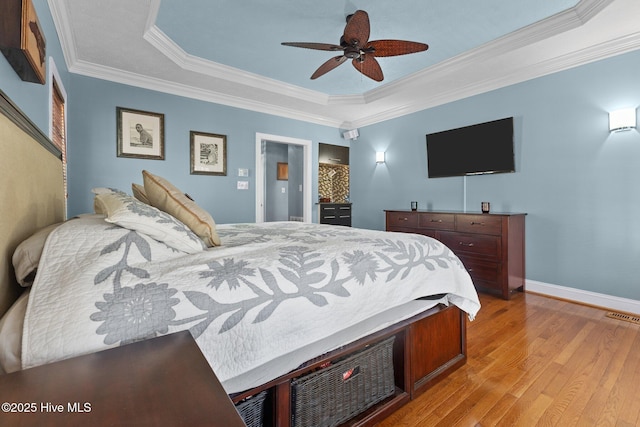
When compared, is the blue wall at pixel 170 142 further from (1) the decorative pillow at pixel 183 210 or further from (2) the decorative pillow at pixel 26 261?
(2) the decorative pillow at pixel 26 261

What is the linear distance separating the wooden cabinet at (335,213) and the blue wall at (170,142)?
129 centimetres

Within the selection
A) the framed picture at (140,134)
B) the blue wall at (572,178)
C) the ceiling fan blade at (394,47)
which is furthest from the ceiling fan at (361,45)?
the framed picture at (140,134)

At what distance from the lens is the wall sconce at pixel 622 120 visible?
2705mm

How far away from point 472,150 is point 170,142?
3891 millimetres

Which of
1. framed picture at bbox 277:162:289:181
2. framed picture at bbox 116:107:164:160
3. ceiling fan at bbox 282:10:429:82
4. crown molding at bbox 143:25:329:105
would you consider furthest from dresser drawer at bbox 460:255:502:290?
framed picture at bbox 277:162:289:181

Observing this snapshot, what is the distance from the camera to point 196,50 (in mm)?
3250

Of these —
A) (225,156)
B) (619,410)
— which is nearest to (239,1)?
(225,156)

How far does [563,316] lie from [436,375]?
71.2 inches

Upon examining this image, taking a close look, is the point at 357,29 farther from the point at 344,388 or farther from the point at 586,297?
the point at 586,297

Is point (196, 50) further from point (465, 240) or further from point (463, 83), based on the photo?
point (465, 240)

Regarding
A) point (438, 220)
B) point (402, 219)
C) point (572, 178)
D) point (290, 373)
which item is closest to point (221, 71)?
point (402, 219)

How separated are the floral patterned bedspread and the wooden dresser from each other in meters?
2.28

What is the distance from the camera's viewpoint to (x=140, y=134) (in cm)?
366

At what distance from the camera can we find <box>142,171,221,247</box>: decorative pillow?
143 centimetres
